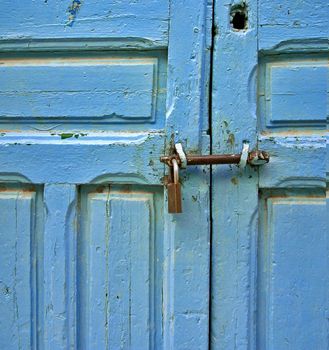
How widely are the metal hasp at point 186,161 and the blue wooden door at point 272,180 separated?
3 cm

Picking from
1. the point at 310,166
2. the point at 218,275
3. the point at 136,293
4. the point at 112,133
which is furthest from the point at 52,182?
the point at 310,166

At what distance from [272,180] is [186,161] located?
0.19m

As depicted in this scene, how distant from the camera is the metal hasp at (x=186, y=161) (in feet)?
2.46

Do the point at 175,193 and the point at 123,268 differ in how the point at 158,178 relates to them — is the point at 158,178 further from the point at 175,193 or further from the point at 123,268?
the point at 123,268

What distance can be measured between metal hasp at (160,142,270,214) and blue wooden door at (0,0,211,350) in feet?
0.15

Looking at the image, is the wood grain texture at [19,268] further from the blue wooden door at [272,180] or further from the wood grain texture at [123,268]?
the blue wooden door at [272,180]

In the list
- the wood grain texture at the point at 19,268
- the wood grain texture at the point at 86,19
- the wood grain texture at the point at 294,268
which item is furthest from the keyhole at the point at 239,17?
the wood grain texture at the point at 19,268

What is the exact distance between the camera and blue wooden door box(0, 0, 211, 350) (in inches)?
31.9

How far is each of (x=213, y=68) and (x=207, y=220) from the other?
0.32 m

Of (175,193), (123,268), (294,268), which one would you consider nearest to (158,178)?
(175,193)

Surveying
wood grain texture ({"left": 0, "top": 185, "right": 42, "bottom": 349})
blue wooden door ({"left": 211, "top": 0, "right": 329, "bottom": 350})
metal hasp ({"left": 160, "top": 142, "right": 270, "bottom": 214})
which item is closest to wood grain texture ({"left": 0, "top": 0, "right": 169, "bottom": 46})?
blue wooden door ({"left": 211, "top": 0, "right": 329, "bottom": 350})

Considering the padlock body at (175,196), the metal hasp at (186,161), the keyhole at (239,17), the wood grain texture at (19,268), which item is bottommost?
the wood grain texture at (19,268)

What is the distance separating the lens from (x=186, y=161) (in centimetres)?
76

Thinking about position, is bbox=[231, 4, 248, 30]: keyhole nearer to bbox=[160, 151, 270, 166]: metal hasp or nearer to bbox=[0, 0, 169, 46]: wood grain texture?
bbox=[0, 0, 169, 46]: wood grain texture
